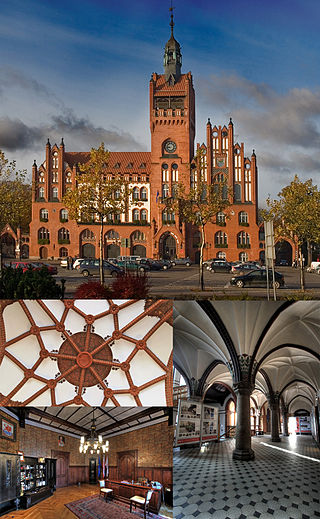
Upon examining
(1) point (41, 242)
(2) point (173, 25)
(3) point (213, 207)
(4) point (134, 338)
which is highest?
(2) point (173, 25)

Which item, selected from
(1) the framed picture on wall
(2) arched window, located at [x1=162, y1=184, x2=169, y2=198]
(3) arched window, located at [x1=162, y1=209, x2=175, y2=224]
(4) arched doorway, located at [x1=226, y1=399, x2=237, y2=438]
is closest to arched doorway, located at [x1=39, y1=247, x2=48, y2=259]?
(3) arched window, located at [x1=162, y1=209, x2=175, y2=224]

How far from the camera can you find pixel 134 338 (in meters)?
5.35

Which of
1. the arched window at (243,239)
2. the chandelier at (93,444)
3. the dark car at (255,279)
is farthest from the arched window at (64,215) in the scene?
the chandelier at (93,444)

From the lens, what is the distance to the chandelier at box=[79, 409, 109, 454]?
17.8 ft

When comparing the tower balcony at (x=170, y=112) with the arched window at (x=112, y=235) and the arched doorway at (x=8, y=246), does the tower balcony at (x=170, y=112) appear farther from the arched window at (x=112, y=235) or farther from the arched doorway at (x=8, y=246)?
the arched doorway at (x=8, y=246)

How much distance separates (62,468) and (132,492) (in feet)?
3.67

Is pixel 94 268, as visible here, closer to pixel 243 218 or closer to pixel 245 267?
pixel 245 267

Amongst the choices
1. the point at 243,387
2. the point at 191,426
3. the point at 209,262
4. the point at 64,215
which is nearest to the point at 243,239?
the point at 209,262

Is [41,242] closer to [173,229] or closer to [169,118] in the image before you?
[173,229]

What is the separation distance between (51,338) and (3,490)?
2312 millimetres

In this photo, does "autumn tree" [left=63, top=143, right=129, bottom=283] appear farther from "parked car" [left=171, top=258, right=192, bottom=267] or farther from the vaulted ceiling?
the vaulted ceiling

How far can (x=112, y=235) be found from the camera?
8.38 metres

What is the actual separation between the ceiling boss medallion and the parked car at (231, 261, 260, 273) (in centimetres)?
357

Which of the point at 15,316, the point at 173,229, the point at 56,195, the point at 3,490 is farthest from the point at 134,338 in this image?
the point at 56,195
